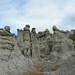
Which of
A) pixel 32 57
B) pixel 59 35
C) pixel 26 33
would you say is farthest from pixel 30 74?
pixel 59 35

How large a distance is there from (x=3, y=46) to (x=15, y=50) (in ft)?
5.09

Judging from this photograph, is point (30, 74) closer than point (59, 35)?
Yes

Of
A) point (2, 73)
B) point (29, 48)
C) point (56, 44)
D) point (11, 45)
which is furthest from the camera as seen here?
point (56, 44)

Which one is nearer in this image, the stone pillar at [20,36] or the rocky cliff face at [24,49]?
the rocky cliff face at [24,49]

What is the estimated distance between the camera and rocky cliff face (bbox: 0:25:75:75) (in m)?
11.2

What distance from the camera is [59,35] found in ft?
62.7

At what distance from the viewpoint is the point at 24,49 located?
48.3 ft

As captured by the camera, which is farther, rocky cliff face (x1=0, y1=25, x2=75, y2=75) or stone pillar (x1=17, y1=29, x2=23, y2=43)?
stone pillar (x1=17, y1=29, x2=23, y2=43)

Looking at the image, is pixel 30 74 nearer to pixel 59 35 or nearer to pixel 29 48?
pixel 29 48

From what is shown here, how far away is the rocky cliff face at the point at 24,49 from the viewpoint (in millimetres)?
11232

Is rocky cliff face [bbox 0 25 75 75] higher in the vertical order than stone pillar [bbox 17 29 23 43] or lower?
lower

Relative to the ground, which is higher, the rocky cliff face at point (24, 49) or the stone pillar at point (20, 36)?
the stone pillar at point (20, 36)

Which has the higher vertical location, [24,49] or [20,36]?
[20,36]

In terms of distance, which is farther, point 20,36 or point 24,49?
point 20,36
